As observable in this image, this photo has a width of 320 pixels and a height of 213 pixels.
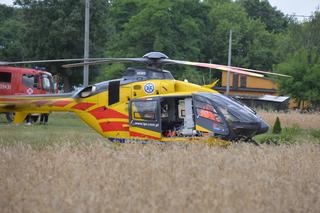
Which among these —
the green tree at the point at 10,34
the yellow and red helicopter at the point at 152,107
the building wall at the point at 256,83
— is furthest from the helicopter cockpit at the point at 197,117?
the building wall at the point at 256,83

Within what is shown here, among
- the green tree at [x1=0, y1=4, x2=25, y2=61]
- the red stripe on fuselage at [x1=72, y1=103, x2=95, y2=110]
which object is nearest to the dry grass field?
the red stripe on fuselage at [x1=72, y1=103, x2=95, y2=110]

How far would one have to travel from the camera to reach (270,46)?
82062 mm

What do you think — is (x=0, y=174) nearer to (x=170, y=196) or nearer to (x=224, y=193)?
(x=170, y=196)

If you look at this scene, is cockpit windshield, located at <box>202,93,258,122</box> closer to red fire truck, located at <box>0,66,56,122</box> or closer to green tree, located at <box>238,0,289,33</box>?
red fire truck, located at <box>0,66,56,122</box>

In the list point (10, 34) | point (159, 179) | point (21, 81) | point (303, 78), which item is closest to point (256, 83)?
point (303, 78)

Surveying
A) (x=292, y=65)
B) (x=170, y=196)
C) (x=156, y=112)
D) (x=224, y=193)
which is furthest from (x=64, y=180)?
(x=292, y=65)

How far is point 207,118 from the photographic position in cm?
1409

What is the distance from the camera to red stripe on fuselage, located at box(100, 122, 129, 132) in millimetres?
15188

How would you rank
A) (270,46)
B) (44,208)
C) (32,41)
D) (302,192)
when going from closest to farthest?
1. (44,208)
2. (302,192)
3. (32,41)
4. (270,46)

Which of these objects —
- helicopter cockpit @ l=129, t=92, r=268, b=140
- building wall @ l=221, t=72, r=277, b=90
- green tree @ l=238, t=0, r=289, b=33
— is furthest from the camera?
green tree @ l=238, t=0, r=289, b=33

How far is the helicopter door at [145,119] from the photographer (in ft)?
48.1

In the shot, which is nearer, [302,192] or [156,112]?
[302,192]

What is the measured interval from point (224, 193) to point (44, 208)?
2.06m

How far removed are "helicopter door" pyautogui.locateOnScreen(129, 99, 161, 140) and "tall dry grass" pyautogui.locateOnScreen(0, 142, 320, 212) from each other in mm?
4368
